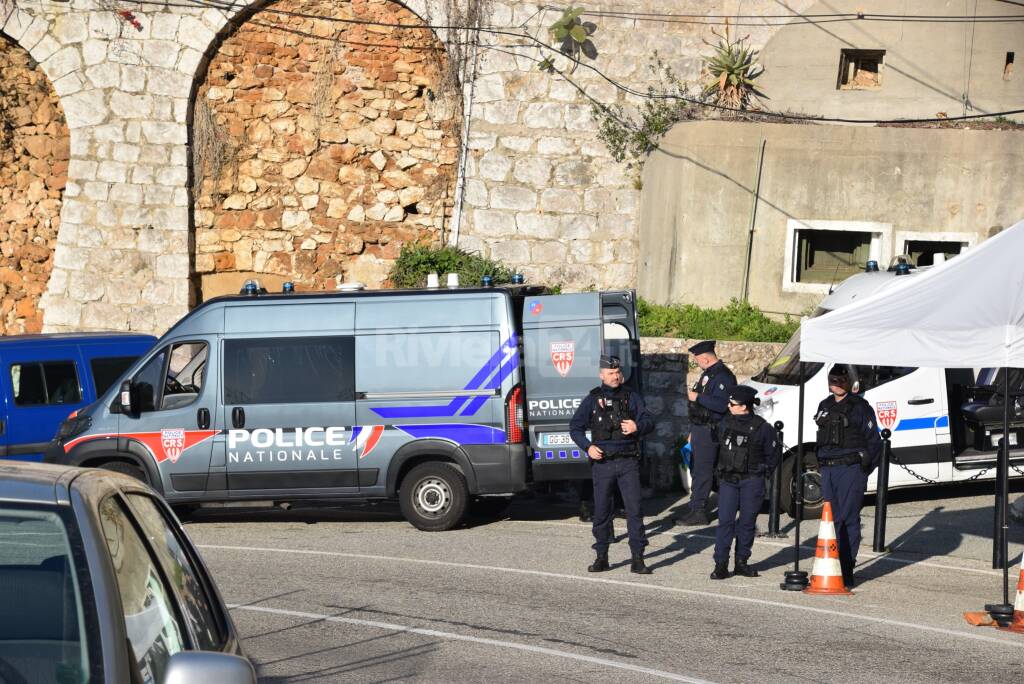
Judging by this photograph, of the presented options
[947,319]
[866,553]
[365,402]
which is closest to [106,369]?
[365,402]

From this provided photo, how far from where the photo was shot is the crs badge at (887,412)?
44.1 feet

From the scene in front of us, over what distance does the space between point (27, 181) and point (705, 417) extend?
13.4m

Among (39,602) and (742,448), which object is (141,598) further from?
(742,448)

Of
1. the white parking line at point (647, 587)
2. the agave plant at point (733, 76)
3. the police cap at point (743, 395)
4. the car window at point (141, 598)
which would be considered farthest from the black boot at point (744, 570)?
the agave plant at point (733, 76)

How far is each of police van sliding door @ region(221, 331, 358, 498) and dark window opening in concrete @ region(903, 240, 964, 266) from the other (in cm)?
959

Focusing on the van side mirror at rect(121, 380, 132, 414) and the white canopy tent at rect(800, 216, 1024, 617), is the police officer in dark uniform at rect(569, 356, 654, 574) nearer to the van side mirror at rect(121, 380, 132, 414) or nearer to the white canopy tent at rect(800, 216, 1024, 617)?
the white canopy tent at rect(800, 216, 1024, 617)

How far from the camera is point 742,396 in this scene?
35.4 ft

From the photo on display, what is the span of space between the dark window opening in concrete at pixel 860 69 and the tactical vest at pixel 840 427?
10.5 metres

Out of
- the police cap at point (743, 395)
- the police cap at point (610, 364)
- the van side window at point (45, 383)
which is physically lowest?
the van side window at point (45, 383)

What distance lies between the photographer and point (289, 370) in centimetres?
1288

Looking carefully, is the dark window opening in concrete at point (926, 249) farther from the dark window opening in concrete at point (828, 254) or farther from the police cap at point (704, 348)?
the police cap at point (704, 348)

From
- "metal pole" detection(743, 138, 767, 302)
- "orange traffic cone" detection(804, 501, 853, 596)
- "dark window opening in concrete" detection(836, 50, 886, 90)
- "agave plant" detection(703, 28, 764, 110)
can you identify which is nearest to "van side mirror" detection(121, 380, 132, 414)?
"orange traffic cone" detection(804, 501, 853, 596)

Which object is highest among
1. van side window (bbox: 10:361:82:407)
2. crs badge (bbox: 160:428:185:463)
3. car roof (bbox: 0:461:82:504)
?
car roof (bbox: 0:461:82:504)

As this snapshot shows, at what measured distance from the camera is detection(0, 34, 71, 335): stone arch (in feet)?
69.1
